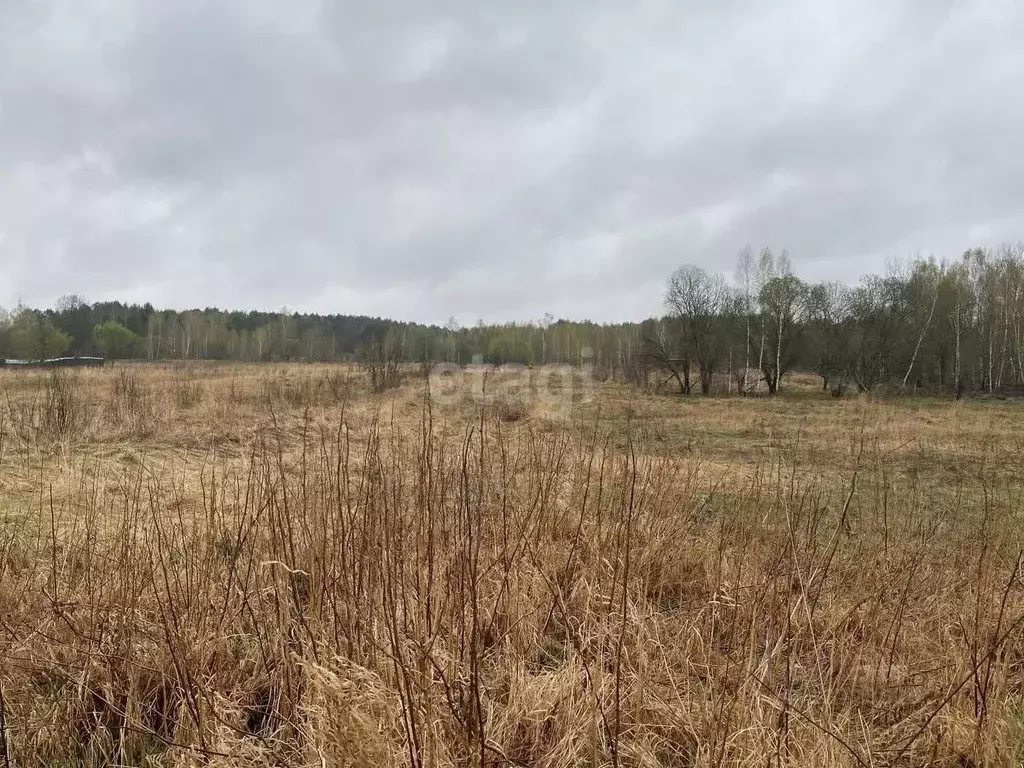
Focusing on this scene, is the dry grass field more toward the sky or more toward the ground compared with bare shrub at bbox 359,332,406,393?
more toward the ground

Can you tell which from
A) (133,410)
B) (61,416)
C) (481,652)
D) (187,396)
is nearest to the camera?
(481,652)

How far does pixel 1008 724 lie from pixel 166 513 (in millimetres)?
5704

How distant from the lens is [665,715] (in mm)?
1954

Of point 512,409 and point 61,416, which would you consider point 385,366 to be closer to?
point 512,409

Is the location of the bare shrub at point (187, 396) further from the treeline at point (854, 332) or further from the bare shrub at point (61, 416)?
the treeline at point (854, 332)

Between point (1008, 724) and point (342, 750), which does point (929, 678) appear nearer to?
point (1008, 724)

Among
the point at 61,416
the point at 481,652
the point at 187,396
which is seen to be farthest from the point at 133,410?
the point at 481,652

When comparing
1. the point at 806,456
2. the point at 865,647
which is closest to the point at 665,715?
the point at 865,647

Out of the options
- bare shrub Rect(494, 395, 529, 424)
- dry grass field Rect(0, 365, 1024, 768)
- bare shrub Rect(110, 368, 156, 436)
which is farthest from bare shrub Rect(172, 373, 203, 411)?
dry grass field Rect(0, 365, 1024, 768)

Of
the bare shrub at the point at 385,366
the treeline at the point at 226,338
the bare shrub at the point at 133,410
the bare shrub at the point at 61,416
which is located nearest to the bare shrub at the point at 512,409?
the bare shrub at the point at 385,366

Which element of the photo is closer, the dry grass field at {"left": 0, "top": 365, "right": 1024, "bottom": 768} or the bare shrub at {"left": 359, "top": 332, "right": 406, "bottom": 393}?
the dry grass field at {"left": 0, "top": 365, "right": 1024, "bottom": 768}

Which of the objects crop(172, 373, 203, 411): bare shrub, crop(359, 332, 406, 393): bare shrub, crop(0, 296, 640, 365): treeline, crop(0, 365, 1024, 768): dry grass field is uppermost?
crop(0, 296, 640, 365): treeline

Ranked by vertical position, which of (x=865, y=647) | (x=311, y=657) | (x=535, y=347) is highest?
(x=535, y=347)

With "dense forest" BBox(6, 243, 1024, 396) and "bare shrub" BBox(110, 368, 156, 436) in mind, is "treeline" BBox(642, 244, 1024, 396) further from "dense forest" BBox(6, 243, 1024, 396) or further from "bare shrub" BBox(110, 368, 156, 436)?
"bare shrub" BBox(110, 368, 156, 436)
